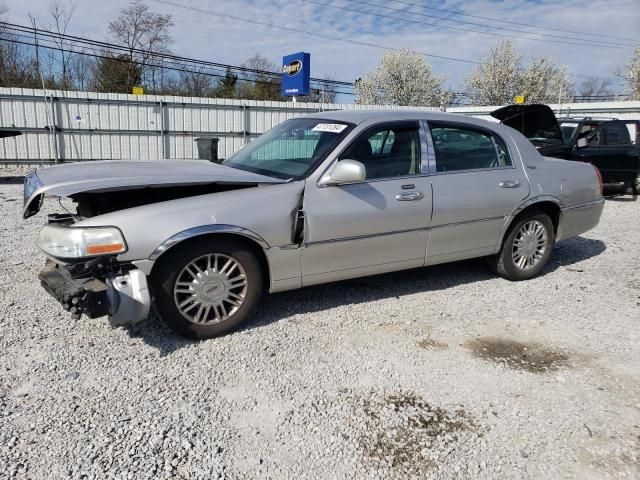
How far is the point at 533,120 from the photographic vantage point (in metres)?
7.51

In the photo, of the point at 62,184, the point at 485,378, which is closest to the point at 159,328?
the point at 62,184

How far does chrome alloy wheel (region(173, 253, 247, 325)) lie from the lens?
3.37m

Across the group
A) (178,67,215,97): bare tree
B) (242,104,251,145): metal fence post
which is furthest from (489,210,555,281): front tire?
(178,67,215,97): bare tree

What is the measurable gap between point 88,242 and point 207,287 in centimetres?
83

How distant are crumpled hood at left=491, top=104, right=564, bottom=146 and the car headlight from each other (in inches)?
237

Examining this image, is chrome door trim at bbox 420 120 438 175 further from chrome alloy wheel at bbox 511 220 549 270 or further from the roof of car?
chrome alloy wheel at bbox 511 220 549 270

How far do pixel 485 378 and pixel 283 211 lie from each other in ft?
5.83

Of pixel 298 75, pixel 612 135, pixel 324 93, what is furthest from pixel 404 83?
pixel 612 135

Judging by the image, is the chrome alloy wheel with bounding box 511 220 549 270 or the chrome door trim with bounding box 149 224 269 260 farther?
the chrome alloy wheel with bounding box 511 220 549 270

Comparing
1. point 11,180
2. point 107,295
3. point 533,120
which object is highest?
point 533,120

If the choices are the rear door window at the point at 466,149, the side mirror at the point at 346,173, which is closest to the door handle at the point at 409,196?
the rear door window at the point at 466,149

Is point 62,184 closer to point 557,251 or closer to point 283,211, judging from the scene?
point 283,211

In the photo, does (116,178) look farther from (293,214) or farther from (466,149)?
(466,149)

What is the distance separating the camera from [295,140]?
4.37 m
